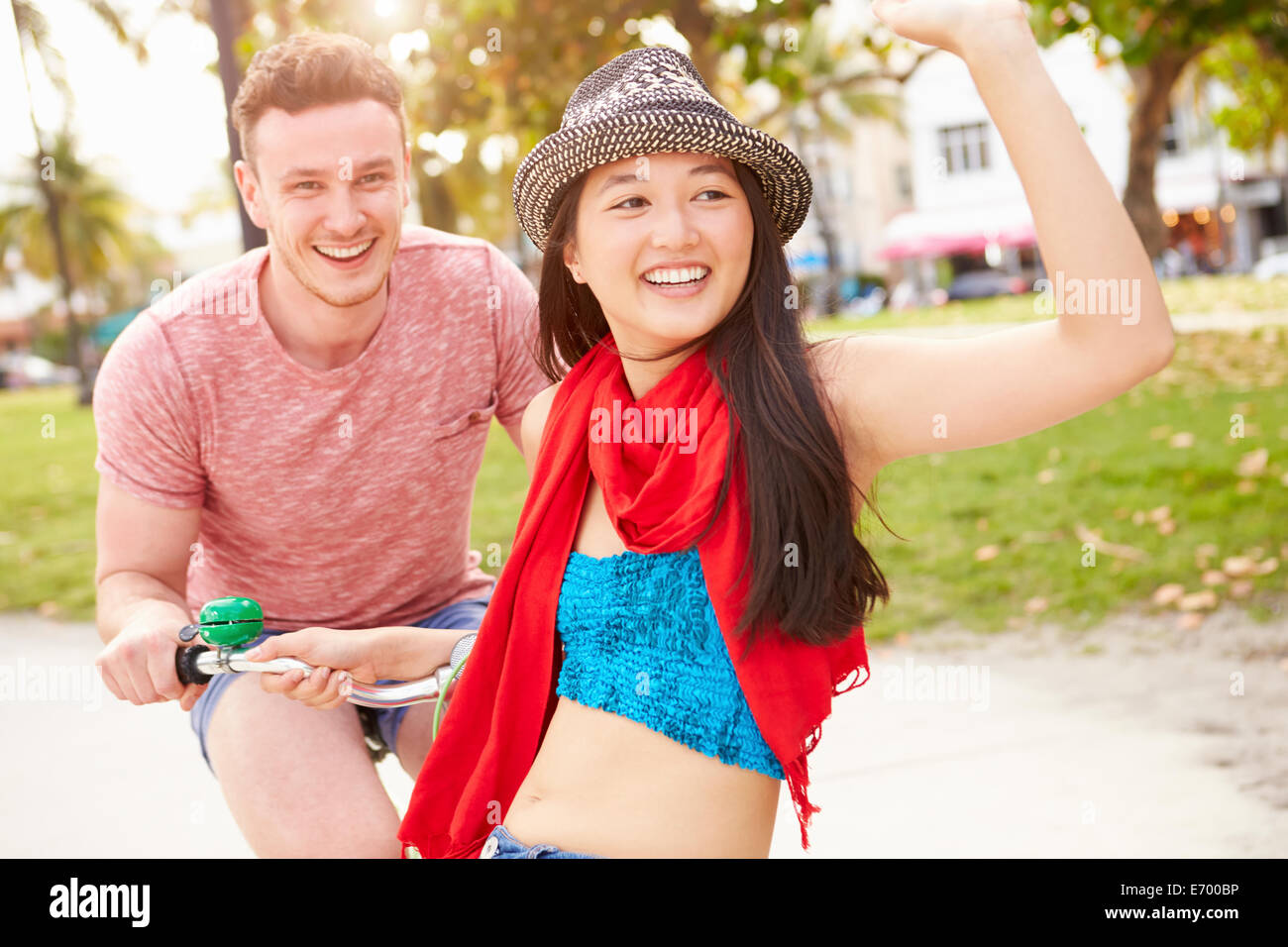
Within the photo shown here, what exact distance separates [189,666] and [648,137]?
4.33 ft

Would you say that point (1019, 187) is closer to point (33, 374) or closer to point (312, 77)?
point (33, 374)

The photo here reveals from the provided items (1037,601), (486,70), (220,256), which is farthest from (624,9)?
(220,256)

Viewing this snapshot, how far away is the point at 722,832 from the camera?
2.19 m

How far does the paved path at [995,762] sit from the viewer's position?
4.23 meters

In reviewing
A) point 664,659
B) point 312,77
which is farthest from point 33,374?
point 664,659

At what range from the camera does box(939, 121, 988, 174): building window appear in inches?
1735

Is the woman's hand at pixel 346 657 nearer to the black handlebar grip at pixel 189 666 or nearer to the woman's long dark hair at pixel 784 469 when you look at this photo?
the black handlebar grip at pixel 189 666

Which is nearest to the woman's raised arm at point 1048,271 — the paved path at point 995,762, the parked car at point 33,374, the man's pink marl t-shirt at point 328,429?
the man's pink marl t-shirt at point 328,429

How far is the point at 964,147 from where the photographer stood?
44281mm

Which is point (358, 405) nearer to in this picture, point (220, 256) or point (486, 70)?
point (486, 70)

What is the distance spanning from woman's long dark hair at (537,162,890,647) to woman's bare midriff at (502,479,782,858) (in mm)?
267

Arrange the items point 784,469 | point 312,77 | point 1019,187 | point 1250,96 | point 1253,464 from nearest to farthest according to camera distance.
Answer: point 784,469
point 312,77
point 1253,464
point 1250,96
point 1019,187

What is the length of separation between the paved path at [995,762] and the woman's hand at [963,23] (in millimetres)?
2880

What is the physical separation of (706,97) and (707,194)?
0.21 m
